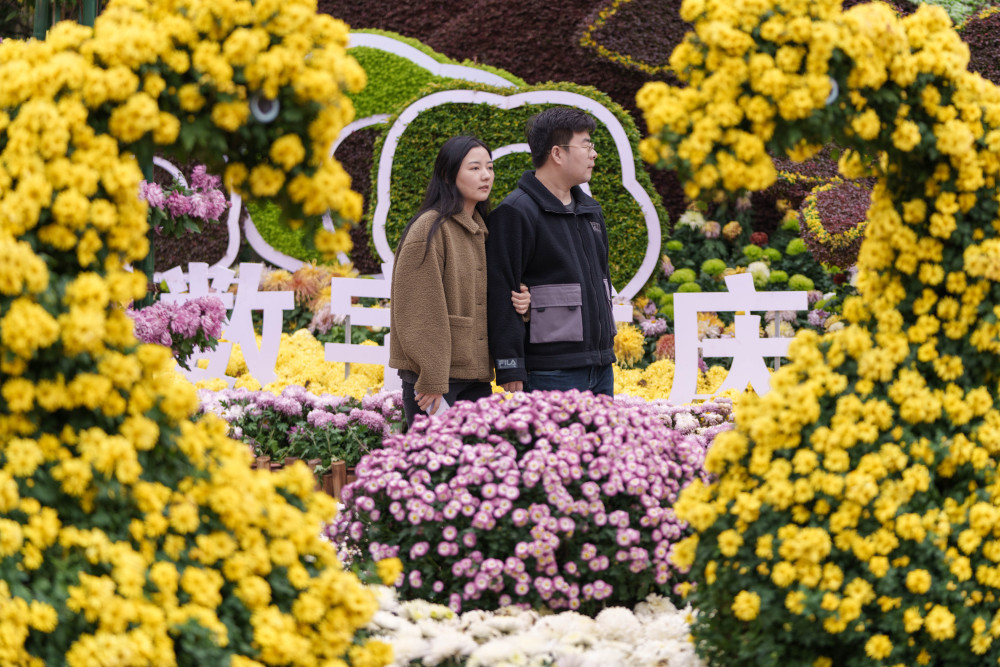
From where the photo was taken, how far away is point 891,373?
201 cm

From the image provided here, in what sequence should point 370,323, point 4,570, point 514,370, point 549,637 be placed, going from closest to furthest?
point 4,570, point 549,637, point 514,370, point 370,323

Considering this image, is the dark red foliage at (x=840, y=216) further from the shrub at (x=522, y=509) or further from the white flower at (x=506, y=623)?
the white flower at (x=506, y=623)

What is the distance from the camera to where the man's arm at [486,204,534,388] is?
3.00 m

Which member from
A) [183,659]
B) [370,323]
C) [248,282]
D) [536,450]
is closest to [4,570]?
[183,659]

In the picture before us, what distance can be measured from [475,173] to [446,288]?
1.22 ft

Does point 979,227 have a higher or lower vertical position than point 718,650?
higher

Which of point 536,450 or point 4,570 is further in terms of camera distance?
point 536,450

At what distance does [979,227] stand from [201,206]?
2491 mm

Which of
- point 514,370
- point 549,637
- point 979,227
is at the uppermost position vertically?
point 979,227

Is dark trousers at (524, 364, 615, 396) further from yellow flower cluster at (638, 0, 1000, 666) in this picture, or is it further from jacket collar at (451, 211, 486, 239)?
yellow flower cluster at (638, 0, 1000, 666)

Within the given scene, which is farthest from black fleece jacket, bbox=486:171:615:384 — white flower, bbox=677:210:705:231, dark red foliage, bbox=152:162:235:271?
dark red foliage, bbox=152:162:235:271

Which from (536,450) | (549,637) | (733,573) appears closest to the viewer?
(733,573)

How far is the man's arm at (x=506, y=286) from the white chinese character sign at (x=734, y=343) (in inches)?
70.6

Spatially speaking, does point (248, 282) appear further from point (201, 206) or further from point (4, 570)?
point (4, 570)
